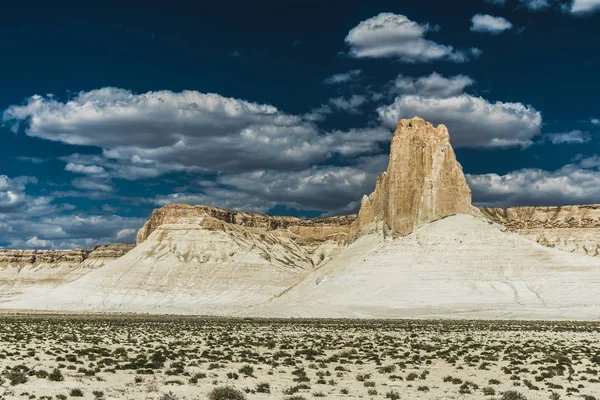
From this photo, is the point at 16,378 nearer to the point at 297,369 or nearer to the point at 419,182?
the point at 297,369

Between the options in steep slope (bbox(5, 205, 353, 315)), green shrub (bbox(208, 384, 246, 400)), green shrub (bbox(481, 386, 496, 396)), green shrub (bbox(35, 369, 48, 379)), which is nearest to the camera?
green shrub (bbox(208, 384, 246, 400))

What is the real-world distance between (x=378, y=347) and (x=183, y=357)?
12.0m

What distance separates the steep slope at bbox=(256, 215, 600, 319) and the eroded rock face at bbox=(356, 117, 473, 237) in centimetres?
419

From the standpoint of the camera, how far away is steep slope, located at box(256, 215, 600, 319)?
86.2 meters

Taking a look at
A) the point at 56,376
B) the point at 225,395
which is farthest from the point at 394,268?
the point at 225,395

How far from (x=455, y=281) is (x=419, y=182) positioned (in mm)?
33066

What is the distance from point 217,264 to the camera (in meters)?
165

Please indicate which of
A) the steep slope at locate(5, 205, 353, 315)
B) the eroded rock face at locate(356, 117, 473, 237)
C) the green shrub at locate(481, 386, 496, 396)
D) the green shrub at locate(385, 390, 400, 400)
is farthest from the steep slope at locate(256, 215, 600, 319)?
the green shrub at locate(385, 390, 400, 400)

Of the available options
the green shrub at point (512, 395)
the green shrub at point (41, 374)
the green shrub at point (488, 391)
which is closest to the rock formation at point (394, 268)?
the green shrub at point (488, 391)

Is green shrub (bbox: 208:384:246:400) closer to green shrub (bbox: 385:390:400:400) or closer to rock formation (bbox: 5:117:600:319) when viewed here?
green shrub (bbox: 385:390:400:400)

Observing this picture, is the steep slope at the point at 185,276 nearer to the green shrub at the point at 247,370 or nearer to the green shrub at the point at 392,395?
the green shrub at the point at 247,370

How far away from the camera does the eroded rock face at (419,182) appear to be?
120312 mm

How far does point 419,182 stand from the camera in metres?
127

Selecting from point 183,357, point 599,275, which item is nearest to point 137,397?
point 183,357
